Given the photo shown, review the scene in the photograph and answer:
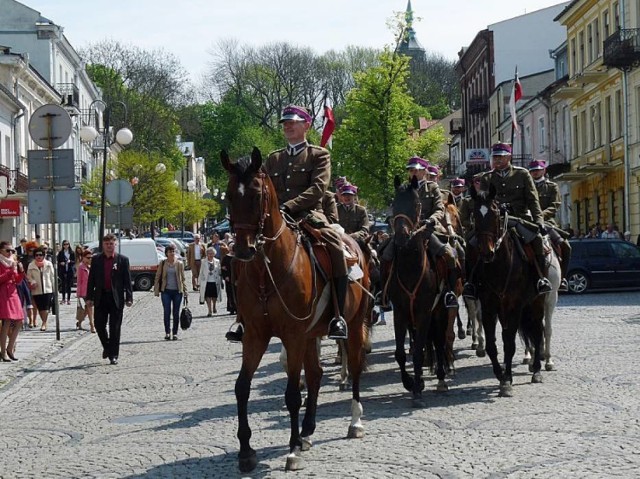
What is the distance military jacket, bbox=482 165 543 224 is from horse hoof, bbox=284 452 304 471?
18.8 feet

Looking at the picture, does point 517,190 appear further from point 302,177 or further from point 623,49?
point 623,49

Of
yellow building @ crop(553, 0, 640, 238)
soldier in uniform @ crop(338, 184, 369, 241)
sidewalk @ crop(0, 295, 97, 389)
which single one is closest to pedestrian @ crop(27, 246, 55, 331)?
sidewalk @ crop(0, 295, 97, 389)

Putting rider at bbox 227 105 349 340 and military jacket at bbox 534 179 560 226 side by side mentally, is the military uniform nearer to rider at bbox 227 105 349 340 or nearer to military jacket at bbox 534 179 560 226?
rider at bbox 227 105 349 340

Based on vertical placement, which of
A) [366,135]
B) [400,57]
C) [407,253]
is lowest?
[407,253]

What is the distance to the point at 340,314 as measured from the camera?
9.41 metres

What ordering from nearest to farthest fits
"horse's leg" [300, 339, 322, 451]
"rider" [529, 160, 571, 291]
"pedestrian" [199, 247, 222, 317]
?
1. "horse's leg" [300, 339, 322, 451]
2. "rider" [529, 160, 571, 291]
3. "pedestrian" [199, 247, 222, 317]

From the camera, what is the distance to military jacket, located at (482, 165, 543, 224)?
1316cm

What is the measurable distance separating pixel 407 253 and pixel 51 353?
9.38 m

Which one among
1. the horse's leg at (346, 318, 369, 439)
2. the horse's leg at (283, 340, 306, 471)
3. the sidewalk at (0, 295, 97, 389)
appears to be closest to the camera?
the horse's leg at (283, 340, 306, 471)

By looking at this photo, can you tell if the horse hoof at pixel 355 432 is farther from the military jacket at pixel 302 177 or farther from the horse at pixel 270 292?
the military jacket at pixel 302 177

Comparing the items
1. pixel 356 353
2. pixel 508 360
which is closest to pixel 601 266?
pixel 508 360

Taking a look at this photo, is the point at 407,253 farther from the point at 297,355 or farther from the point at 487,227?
the point at 297,355

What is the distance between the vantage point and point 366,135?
5766 cm

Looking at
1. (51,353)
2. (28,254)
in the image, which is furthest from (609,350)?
(28,254)
